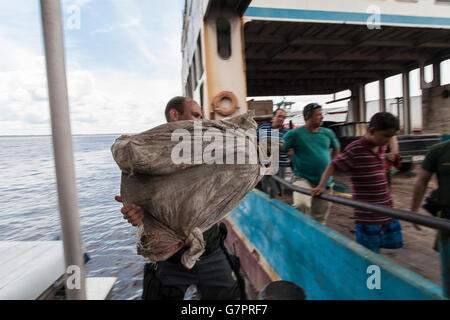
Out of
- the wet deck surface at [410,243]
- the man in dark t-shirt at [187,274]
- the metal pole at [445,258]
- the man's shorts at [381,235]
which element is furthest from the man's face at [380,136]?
the man in dark t-shirt at [187,274]

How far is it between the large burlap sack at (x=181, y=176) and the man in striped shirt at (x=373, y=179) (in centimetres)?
136

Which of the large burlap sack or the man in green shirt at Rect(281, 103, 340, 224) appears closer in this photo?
the large burlap sack

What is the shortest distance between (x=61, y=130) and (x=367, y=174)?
2467 mm

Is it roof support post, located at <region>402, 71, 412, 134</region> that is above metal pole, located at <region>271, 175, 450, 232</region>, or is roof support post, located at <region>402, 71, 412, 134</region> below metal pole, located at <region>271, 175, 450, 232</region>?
above

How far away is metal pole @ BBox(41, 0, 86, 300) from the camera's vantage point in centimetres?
156

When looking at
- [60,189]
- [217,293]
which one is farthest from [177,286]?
[60,189]

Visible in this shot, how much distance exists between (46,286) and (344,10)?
7.30 meters

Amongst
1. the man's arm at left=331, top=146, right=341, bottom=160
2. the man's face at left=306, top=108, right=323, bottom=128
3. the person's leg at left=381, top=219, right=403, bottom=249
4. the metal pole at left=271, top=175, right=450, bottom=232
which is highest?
the man's face at left=306, top=108, right=323, bottom=128

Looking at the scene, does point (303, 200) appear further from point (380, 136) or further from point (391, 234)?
point (380, 136)

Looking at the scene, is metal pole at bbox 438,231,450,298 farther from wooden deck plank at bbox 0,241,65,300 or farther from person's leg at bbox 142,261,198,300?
wooden deck plank at bbox 0,241,65,300

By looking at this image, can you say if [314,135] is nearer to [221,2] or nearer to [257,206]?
[257,206]

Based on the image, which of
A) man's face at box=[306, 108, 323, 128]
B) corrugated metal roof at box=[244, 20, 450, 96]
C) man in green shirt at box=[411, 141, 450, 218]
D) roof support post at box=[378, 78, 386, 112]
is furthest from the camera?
roof support post at box=[378, 78, 386, 112]

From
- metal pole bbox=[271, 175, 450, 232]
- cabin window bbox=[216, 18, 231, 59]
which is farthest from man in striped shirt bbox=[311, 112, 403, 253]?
cabin window bbox=[216, 18, 231, 59]

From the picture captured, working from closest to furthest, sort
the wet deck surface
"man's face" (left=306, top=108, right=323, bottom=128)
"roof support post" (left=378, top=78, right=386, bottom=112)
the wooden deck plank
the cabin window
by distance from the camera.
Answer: the wooden deck plank, the wet deck surface, "man's face" (left=306, top=108, right=323, bottom=128), the cabin window, "roof support post" (left=378, top=78, right=386, bottom=112)
